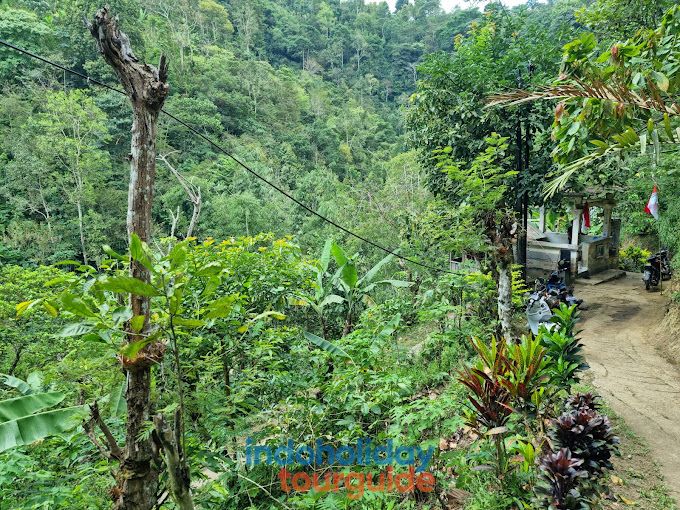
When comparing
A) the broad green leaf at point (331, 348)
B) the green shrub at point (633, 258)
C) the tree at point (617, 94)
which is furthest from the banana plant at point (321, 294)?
the green shrub at point (633, 258)

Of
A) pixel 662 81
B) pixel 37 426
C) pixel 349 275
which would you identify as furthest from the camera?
pixel 349 275

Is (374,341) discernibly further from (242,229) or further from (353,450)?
(242,229)

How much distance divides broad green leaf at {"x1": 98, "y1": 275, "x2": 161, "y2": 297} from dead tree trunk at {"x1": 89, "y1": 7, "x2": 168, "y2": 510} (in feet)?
1.01

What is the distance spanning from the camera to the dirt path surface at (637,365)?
4.20 m

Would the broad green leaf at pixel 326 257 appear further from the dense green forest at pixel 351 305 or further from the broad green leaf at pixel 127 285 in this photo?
the broad green leaf at pixel 127 285

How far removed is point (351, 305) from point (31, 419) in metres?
3.57

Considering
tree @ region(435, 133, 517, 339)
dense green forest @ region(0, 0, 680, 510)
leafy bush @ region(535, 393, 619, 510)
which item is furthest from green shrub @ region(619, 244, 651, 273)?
leafy bush @ region(535, 393, 619, 510)

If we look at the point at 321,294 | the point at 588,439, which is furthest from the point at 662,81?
the point at 321,294

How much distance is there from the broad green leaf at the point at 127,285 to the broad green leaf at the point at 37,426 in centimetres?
75

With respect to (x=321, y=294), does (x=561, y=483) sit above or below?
below

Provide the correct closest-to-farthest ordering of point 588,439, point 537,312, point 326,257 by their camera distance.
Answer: point 588,439 → point 326,257 → point 537,312

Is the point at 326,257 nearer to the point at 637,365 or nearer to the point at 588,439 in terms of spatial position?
the point at 588,439

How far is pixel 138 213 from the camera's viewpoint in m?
2.27

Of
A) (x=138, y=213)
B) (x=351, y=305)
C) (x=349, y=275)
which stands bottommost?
(x=351, y=305)
